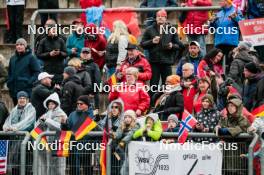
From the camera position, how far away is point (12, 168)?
25719 mm

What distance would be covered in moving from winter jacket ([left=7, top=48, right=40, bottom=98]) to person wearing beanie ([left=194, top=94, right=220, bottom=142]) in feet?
15.2

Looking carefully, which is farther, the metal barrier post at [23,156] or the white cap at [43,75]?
the white cap at [43,75]

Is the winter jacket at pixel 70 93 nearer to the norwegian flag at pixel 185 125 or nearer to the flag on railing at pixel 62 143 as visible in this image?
the flag on railing at pixel 62 143

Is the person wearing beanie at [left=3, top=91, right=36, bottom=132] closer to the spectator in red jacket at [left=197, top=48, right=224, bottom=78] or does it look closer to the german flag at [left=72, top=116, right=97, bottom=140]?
the german flag at [left=72, top=116, right=97, bottom=140]

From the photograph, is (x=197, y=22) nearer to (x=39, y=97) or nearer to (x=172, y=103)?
(x=172, y=103)

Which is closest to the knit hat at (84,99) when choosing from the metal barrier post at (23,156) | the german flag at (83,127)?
the german flag at (83,127)

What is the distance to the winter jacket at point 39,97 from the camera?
27.8 metres

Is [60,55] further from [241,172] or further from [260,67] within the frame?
[241,172]

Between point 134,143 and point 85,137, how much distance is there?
0.86 meters

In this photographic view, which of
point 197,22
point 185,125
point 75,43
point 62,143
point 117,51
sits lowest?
point 62,143

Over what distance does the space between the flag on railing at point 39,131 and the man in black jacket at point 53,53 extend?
130 inches

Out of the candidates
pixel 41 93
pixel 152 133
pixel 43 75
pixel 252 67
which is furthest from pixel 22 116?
pixel 252 67

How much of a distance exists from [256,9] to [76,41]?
10.9 feet

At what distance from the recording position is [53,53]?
29.2 metres
